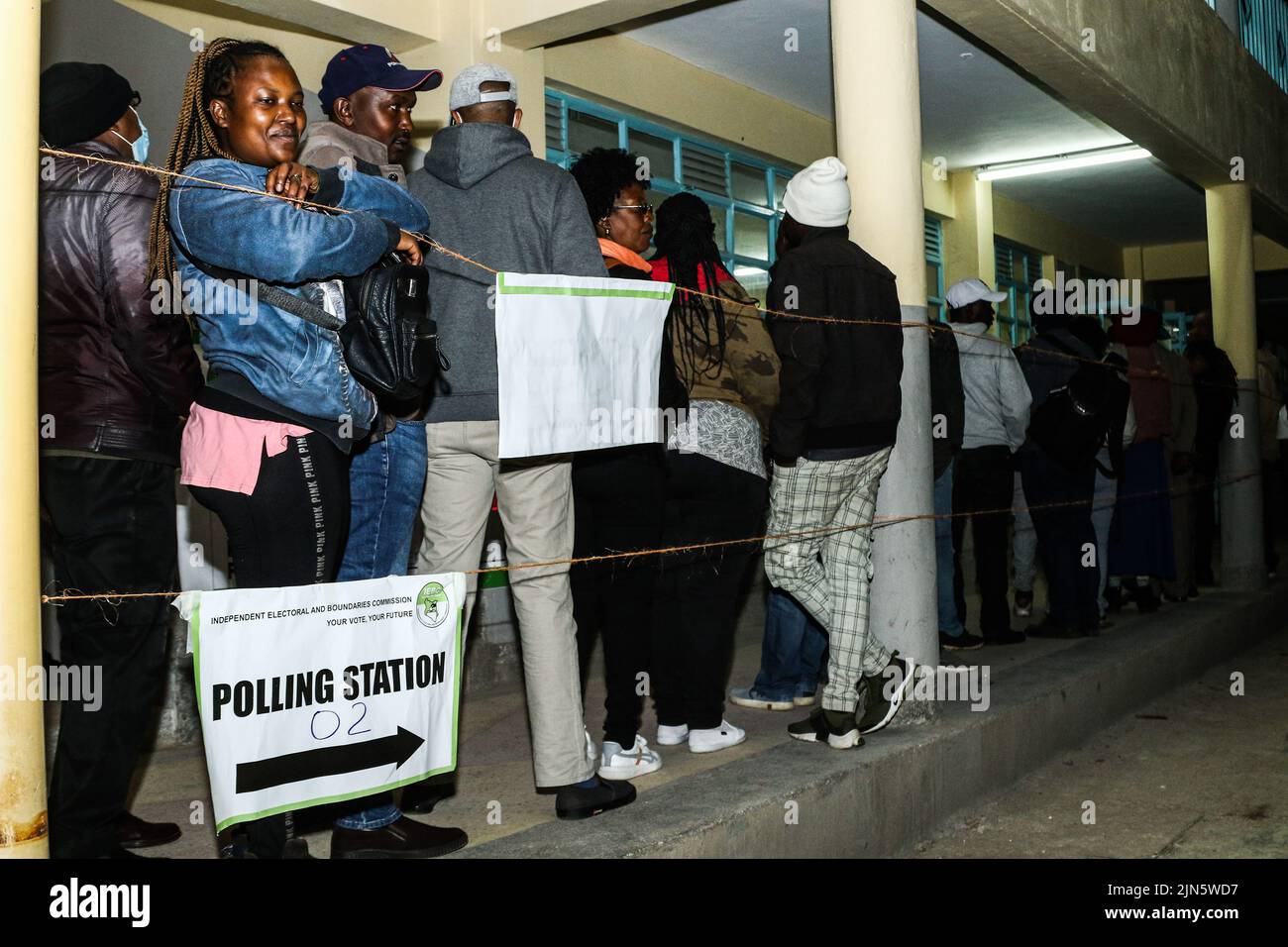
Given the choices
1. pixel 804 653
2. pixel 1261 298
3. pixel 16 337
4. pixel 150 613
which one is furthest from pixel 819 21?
pixel 1261 298

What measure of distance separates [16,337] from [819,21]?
657 centimetres

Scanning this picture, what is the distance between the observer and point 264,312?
104 inches

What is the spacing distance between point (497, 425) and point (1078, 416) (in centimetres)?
431

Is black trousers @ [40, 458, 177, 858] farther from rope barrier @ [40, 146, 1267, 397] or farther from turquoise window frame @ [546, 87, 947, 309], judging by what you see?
turquoise window frame @ [546, 87, 947, 309]

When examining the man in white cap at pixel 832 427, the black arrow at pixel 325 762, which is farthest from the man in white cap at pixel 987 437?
the black arrow at pixel 325 762

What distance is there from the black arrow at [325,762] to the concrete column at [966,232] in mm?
10243

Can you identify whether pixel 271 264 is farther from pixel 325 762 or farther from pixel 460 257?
pixel 325 762

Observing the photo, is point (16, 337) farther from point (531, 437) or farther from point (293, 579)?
point (531, 437)

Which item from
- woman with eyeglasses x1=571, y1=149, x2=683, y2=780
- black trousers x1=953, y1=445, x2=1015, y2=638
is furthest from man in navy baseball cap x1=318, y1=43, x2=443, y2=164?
black trousers x1=953, y1=445, x2=1015, y2=638

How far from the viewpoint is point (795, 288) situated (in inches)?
165

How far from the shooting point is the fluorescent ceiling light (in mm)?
11266
